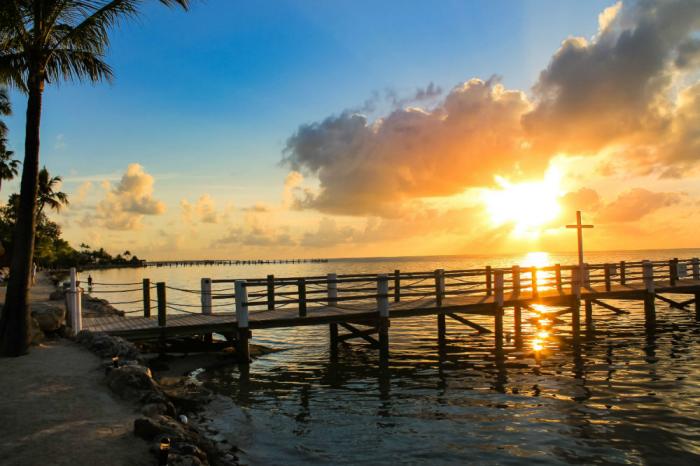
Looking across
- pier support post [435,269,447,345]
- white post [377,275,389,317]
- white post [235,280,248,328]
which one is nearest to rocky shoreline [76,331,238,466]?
white post [235,280,248,328]

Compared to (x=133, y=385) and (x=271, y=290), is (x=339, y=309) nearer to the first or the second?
(x=271, y=290)

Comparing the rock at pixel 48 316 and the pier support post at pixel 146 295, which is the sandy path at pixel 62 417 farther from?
the pier support post at pixel 146 295

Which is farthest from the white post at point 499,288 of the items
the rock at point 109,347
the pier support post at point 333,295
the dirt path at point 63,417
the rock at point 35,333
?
the rock at point 35,333

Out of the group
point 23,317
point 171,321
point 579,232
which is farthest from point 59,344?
point 579,232

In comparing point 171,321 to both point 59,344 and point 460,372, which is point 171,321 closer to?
point 59,344

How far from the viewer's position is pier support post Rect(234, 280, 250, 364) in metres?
15.6

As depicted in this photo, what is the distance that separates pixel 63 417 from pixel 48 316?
8.34m

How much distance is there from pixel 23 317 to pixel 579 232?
921 inches

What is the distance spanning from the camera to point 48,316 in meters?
15.1

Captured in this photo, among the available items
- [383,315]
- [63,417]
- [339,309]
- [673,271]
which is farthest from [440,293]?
[673,271]

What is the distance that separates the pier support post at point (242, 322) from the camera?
51.0 ft

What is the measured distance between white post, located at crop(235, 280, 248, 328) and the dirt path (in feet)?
14.9

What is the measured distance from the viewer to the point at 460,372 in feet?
50.0

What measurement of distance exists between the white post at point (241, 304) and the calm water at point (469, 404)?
1348 mm
